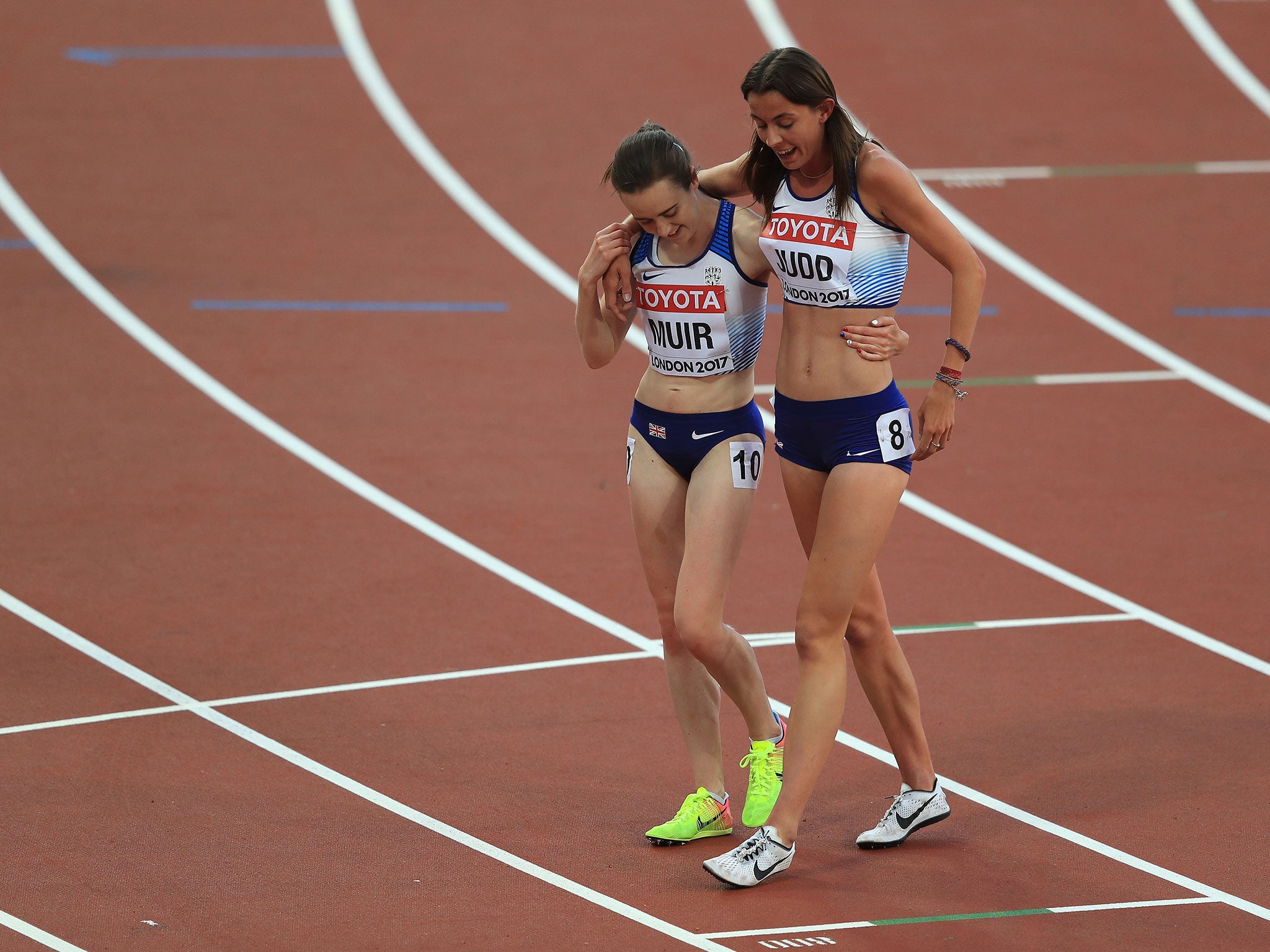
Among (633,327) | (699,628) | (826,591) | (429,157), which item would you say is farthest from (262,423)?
(826,591)

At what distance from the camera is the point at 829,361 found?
Answer: 485 centimetres

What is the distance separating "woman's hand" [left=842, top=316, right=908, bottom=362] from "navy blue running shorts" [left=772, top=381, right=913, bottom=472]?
107 millimetres

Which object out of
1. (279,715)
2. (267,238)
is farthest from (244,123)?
(279,715)

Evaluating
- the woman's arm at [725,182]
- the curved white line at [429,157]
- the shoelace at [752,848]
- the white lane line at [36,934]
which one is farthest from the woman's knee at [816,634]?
the curved white line at [429,157]

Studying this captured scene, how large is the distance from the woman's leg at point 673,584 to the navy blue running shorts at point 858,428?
20.4 inches

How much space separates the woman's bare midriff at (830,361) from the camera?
4824mm

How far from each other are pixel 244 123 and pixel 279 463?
5147 mm

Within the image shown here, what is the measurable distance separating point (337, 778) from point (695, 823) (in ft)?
4.48

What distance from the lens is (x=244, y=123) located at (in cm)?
1288

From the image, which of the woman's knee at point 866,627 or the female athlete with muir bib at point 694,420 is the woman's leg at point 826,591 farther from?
the female athlete with muir bib at point 694,420

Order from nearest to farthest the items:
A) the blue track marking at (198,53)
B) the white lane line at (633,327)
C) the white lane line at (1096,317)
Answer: the white lane line at (633,327) → the white lane line at (1096,317) → the blue track marking at (198,53)

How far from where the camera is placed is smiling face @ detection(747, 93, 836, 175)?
4605 millimetres

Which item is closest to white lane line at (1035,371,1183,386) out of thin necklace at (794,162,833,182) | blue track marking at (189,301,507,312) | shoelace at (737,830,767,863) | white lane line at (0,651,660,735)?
blue track marking at (189,301,507,312)

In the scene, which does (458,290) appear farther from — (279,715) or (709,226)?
(709,226)
